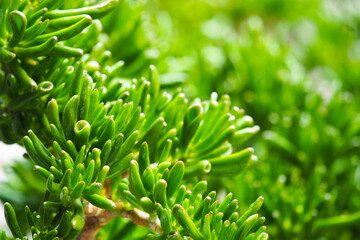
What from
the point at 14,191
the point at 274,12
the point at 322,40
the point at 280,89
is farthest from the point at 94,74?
the point at 274,12

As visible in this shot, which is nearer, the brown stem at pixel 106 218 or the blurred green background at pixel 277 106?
the brown stem at pixel 106 218

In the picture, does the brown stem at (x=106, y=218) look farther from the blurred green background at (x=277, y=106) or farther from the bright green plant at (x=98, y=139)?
the blurred green background at (x=277, y=106)

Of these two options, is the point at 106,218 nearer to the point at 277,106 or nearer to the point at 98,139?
the point at 98,139

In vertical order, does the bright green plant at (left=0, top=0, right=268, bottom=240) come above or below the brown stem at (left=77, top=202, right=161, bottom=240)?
above

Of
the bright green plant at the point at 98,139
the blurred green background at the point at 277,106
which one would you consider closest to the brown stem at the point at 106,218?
the bright green plant at the point at 98,139

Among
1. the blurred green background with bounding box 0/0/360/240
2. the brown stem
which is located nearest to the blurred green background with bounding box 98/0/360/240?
the blurred green background with bounding box 0/0/360/240

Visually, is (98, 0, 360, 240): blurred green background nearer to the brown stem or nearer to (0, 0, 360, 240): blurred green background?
(0, 0, 360, 240): blurred green background

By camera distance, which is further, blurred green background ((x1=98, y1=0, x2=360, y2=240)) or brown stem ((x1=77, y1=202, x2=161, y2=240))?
blurred green background ((x1=98, y1=0, x2=360, y2=240))

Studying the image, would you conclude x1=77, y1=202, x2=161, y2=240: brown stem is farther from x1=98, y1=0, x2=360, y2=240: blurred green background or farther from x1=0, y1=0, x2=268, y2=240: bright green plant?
x1=98, y1=0, x2=360, y2=240: blurred green background
